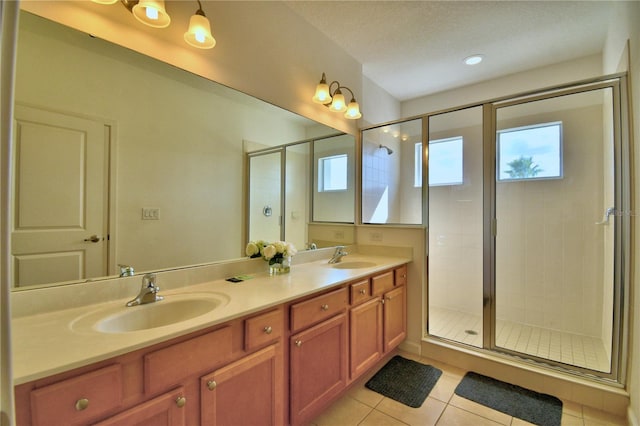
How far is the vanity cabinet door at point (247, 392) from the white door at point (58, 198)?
0.71 m

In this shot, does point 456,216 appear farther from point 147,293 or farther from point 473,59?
Answer: point 147,293

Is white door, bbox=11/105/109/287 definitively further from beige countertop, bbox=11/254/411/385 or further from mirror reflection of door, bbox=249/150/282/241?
mirror reflection of door, bbox=249/150/282/241

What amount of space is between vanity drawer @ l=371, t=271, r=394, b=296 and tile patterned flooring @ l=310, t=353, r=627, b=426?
68 cm

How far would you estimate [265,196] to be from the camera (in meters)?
1.98

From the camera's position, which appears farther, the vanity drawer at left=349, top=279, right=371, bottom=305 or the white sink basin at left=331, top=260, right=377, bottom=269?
the white sink basin at left=331, top=260, right=377, bottom=269

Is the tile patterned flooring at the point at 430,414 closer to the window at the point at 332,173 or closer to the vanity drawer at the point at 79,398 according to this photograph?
the vanity drawer at the point at 79,398

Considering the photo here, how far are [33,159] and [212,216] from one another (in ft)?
2.57

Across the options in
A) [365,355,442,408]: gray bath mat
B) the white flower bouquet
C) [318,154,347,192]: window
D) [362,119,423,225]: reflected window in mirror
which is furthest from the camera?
[362,119,423,225]: reflected window in mirror

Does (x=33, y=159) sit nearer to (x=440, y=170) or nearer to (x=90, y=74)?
(x=90, y=74)

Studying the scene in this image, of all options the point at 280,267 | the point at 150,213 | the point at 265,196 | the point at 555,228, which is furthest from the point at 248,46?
the point at 555,228

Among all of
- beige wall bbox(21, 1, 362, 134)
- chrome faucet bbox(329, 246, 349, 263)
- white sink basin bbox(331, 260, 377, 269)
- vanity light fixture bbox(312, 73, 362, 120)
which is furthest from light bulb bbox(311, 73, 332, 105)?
white sink basin bbox(331, 260, 377, 269)

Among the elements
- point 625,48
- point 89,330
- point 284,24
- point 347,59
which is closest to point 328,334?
point 89,330

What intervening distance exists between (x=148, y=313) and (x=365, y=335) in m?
1.34

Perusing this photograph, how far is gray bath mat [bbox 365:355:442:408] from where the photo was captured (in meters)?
1.87
